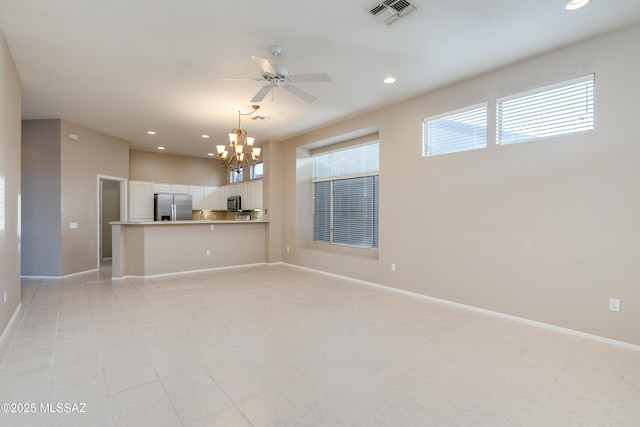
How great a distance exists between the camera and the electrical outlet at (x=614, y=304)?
9.68ft

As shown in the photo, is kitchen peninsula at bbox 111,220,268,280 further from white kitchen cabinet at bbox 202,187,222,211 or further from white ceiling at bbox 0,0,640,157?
white kitchen cabinet at bbox 202,187,222,211

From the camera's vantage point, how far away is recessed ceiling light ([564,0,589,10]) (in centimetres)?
249

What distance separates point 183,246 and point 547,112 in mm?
6186

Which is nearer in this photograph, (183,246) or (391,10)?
(391,10)

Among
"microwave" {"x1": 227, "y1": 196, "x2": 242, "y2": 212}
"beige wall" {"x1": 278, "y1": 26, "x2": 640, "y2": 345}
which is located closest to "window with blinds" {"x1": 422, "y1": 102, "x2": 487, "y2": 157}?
"beige wall" {"x1": 278, "y1": 26, "x2": 640, "y2": 345}

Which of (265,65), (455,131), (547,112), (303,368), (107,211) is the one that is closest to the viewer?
(303,368)

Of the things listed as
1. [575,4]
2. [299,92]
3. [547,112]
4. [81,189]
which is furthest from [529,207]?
[81,189]

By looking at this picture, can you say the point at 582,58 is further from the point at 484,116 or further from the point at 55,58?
the point at 55,58

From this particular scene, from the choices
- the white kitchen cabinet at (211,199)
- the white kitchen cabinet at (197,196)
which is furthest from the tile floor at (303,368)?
the white kitchen cabinet at (211,199)

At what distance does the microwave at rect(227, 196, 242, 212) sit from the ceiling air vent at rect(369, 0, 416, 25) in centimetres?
679

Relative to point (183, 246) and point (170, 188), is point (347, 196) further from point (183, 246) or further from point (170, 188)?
point (170, 188)

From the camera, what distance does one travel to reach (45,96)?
4578 mm

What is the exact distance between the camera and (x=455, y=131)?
13.8 ft

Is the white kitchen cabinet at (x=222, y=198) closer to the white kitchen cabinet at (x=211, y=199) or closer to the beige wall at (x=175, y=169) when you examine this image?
the white kitchen cabinet at (x=211, y=199)
